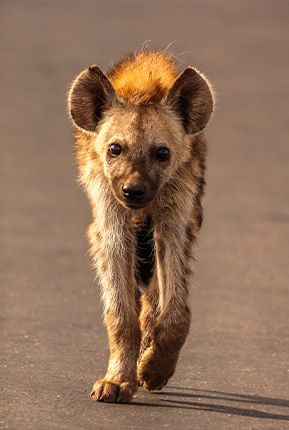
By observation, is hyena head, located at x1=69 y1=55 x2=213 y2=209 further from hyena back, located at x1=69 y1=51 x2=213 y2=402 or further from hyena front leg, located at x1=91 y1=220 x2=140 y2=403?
hyena front leg, located at x1=91 y1=220 x2=140 y2=403

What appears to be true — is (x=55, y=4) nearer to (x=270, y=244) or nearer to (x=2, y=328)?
(x=270, y=244)

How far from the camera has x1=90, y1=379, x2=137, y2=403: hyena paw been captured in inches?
246

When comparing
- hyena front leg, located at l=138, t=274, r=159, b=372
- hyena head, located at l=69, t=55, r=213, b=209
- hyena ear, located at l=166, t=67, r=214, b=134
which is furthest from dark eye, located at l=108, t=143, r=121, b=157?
Result: hyena front leg, located at l=138, t=274, r=159, b=372

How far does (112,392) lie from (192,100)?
1.37 meters

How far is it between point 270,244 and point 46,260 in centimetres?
168

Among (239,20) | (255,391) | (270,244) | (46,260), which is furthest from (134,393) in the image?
(239,20)

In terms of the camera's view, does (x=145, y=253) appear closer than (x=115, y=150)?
No

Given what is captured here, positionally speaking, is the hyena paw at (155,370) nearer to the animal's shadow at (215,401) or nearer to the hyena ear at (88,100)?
the animal's shadow at (215,401)

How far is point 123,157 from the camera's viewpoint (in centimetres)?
652

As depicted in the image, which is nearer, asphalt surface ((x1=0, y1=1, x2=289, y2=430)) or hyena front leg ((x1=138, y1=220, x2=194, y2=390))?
asphalt surface ((x1=0, y1=1, x2=289, y2=430))

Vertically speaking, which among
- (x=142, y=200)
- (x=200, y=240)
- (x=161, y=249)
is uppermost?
(x=142, y=200)

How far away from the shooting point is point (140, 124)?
663 centimetres

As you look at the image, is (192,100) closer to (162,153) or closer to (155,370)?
(162,153)

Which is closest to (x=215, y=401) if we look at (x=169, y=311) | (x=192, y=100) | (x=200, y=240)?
(x=169, y=311)
